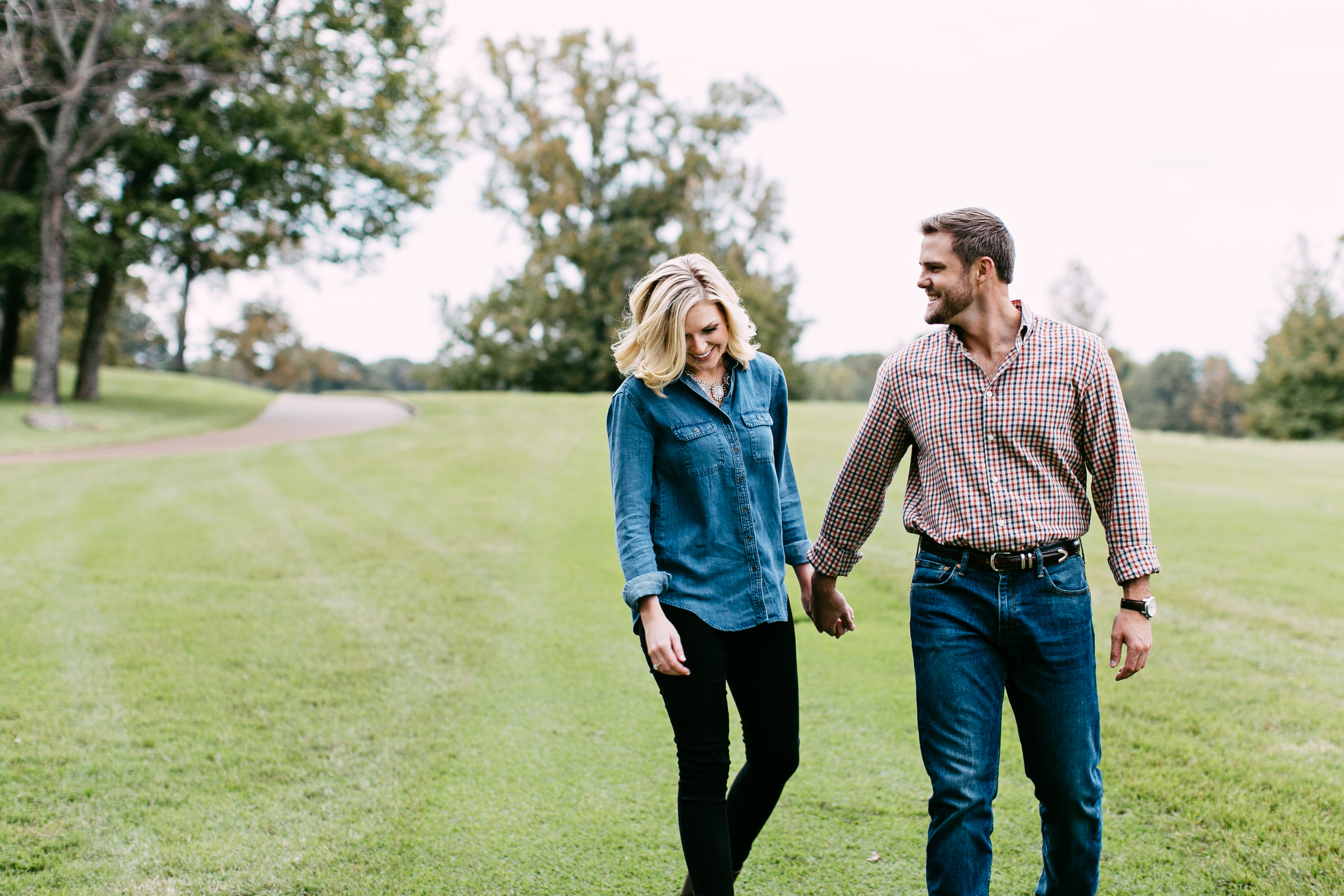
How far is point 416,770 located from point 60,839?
142 cm

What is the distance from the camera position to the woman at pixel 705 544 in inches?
104

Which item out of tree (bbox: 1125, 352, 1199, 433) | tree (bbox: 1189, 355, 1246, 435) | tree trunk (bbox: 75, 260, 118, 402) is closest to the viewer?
tree trunk (bbox: 75, 260, 118, 402)

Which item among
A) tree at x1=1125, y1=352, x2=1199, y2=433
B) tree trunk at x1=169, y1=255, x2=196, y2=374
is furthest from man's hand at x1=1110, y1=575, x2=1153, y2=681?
tree at x1=1125, y1=352, x2=1199, y2=433

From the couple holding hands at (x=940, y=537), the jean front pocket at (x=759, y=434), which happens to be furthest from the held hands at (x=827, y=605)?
the jean front pocket at (x=759, y=434)

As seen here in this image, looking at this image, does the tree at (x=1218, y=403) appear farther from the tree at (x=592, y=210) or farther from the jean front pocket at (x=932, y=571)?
the jean front pocket at (x=932, y=571)

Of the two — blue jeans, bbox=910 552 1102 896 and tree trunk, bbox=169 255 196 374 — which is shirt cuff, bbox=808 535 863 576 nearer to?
blue jeans, bbox=910 552 1102 896

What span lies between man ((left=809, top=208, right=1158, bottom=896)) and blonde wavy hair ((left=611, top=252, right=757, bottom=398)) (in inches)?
23.0

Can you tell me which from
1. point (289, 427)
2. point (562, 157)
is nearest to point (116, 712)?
point (289, 427)

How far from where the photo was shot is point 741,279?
4031cm

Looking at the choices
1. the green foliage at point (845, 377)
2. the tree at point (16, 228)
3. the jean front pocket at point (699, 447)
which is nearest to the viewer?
the jean front pocket at point (699, 447)

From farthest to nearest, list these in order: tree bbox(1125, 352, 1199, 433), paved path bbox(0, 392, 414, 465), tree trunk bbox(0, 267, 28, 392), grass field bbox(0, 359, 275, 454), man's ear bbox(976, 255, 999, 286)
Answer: tree bbox(1125, 352, 1199, 433) < tree trunk bbox(0, 267, 28, 392) < grass field bbox(0, 359, 275, 454) < paved path bbox(0, 392, 414, 465) < man's ear bbox(976, 255, 999, 286)

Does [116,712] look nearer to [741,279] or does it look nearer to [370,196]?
[370,196]

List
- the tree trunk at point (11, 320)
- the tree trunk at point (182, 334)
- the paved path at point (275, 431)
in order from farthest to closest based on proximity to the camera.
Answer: the tree trunk at point (182, 334) < the tree trunk at point (11, 320) < the paved path at point (275, 431)

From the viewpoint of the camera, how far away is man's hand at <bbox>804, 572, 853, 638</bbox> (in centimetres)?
296
